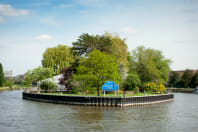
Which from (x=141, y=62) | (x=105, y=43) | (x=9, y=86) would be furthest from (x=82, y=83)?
(x=9, y=86)

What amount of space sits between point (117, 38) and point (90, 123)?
43260 millimetres

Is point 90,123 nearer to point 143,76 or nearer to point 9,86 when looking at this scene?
point 143,76

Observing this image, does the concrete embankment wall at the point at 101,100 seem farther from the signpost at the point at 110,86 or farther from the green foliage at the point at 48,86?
the green foliage at the point at 48,86

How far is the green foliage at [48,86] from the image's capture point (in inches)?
2484

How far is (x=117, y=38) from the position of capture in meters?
68.8

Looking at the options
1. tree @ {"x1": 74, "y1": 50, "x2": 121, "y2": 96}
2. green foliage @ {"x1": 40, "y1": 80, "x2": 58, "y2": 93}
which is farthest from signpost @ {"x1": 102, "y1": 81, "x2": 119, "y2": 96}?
green foliage @ {"x1": 40, "y1": 80, "x2": 58, "y2": 93}

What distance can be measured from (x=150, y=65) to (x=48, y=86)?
87.9ft

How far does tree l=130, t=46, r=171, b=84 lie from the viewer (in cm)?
7000

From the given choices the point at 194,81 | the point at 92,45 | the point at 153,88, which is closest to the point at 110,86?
the point at 92,45

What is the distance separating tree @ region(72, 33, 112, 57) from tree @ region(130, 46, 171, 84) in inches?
588

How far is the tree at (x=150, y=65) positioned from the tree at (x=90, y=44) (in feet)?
49.0

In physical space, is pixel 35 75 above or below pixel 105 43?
below

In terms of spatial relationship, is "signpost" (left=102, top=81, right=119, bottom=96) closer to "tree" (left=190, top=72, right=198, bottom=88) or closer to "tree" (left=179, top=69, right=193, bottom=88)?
"tree" (left=190, top=72, right=198, bottom=88)

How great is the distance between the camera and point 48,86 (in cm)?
6328
